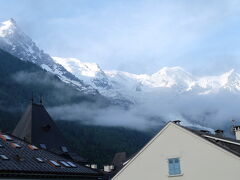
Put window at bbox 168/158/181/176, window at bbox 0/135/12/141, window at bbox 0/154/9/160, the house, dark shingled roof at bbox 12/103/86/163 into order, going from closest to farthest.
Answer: the house < window at bbox 0/154/9/160 < window at bbox 168/158/181/176 < window at bbox 0/135/12/141 < dark shingled roof at bbox 12/103/86/163

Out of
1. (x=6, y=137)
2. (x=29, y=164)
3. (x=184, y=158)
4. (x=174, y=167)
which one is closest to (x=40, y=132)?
(x=6, y=137)

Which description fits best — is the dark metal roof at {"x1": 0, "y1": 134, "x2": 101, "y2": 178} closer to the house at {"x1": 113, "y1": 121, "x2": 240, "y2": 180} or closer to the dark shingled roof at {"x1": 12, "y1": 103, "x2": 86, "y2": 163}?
the house at {"x1": 113, "y1": 121, "x2": 240, "y2": 180}

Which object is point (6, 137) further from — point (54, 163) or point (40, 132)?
point (40, 132)

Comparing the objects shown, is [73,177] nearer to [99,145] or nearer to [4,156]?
[4,156]

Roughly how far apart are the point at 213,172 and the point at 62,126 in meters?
152

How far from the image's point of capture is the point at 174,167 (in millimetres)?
28172

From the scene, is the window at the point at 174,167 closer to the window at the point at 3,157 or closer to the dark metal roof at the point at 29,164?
the dark metal roof at the point at 29,164

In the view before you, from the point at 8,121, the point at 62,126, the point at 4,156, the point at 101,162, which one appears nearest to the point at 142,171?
the point at 4,156

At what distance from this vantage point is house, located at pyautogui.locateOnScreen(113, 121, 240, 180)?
25.7m

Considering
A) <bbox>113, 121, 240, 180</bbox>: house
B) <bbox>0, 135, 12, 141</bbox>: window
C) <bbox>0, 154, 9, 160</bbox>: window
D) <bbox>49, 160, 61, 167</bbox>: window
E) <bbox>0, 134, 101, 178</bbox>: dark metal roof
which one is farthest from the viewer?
<bbox>0, 135, 12, 141</bbox>: window

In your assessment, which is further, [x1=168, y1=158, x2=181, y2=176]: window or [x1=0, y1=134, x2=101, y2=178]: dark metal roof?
[x1=168, y1=158, x2=181, y2=176]: window

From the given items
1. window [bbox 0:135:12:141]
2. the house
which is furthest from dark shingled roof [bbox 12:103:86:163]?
the house

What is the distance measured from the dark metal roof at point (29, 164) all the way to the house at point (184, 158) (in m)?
4.01

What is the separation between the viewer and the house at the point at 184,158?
2567 centimetres
